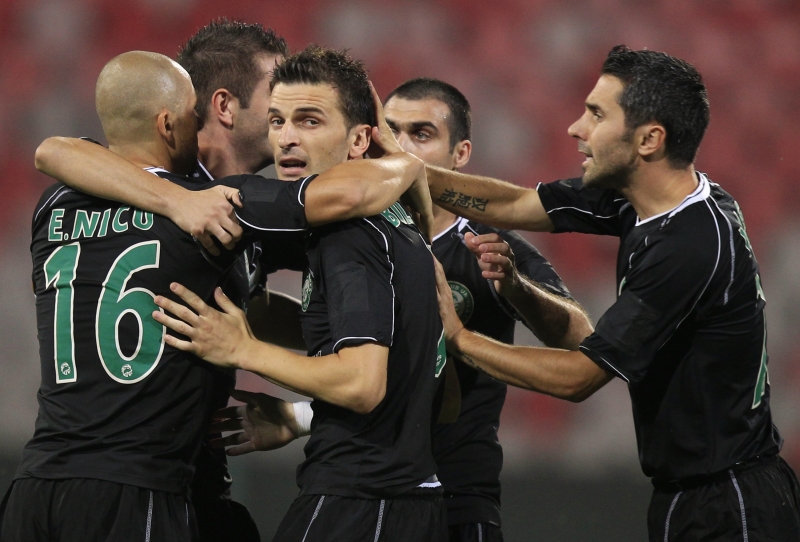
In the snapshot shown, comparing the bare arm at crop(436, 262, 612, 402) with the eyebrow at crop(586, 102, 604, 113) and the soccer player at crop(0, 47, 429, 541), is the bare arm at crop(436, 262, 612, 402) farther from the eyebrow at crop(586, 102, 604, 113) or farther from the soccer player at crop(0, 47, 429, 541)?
the eyebrow at crop(586, 102, 604, 113)

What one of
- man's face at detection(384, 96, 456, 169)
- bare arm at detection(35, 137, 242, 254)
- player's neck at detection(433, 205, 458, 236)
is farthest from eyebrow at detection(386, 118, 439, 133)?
bare arm at detection(35, 137, 242, 254)

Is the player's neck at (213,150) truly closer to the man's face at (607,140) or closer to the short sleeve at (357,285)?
the short sleeve at (357,285)

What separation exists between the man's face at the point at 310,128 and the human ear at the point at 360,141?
4 centimetres

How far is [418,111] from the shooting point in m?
3.68

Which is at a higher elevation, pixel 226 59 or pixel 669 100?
pixel 226 59

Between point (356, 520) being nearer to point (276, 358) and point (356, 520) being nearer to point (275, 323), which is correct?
point (276, 358)

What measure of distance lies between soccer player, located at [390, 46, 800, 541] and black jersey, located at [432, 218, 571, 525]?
47 centimetres

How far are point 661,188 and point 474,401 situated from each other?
982mm

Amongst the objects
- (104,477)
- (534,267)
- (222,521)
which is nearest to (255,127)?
(534,267)

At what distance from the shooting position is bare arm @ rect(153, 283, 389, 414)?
6.91 ft

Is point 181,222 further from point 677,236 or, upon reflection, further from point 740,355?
point 740,355

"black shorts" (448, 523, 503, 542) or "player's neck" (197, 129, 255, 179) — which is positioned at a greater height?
"player's neck" (197, 129, 255, 179)

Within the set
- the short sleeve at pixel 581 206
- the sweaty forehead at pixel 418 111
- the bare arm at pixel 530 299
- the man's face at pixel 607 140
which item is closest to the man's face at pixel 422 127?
the sweaty forehead at pixel 418 111

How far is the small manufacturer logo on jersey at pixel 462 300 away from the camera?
→ 3.29 m
